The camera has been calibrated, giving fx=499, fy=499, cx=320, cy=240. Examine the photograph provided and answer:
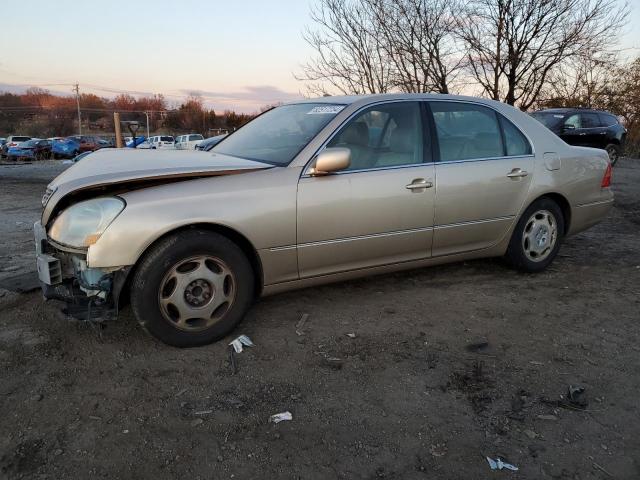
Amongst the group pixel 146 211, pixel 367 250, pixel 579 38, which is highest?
pixel 579 38

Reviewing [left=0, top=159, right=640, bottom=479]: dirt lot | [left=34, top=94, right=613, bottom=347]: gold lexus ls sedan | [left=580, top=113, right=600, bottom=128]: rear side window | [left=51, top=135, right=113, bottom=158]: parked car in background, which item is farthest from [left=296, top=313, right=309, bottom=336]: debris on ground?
[left=51, top=135, right=113, bottom=158]: parked car in background

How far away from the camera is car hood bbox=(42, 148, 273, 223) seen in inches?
113

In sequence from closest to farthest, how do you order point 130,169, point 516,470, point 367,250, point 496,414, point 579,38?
point 516,470 → point 496,414 → point 130,169 → point 367,250 → point 579,38

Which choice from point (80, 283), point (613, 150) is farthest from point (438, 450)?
point (613, 150)

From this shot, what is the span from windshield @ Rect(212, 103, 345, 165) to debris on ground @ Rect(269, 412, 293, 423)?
1.63 meters

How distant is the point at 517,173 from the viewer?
13.8 ft

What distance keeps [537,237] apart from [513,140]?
2.98 feet

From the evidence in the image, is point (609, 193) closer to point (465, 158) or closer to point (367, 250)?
point (465, 158)

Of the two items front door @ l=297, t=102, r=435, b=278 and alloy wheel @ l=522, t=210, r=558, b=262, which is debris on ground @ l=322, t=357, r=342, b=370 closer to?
front door @ l=297, t=102, r=435, b=278

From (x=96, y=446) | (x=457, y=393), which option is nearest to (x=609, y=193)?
(x=457, y=393)

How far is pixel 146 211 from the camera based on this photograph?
282cm

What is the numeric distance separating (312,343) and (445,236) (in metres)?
1.44

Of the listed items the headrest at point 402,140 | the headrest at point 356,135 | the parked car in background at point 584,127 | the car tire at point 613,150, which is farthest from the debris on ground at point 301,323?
the car tire at point 613,150

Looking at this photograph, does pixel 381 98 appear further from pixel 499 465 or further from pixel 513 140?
pixel 499 465
